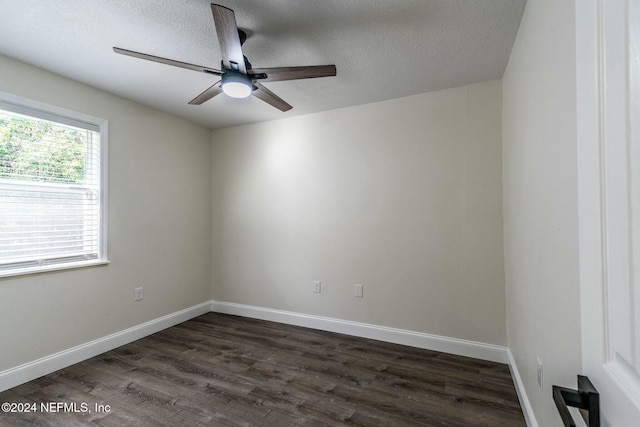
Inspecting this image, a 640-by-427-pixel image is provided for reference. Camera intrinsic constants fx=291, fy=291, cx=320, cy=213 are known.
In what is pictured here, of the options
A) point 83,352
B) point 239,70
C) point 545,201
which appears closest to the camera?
point 545,201

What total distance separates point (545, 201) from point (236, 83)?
1.83 meters

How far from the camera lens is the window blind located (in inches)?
86.6

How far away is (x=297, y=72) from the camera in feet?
5.97

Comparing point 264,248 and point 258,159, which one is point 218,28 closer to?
point 258,159

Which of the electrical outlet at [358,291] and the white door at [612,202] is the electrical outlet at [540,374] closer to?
the white door at [612,202]

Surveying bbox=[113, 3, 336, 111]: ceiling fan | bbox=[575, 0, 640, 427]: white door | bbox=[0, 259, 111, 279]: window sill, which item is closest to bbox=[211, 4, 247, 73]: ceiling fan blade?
bbox=[113, 3, 336, 111]: ceiling fan

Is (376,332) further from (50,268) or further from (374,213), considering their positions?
(50,268)

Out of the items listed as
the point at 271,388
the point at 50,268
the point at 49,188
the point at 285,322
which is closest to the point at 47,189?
the point at 49,188

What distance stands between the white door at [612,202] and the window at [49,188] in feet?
10.8

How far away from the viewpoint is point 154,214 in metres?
3.25

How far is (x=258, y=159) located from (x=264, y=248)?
3.67 feet

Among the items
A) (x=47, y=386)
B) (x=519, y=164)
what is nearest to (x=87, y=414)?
(x=47, y=386)

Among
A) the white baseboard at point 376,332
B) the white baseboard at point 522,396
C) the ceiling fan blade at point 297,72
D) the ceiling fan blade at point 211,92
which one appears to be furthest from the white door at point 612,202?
the white baseboard at point 376,332

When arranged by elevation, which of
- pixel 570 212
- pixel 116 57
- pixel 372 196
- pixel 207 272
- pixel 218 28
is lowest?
pixel 207 272
